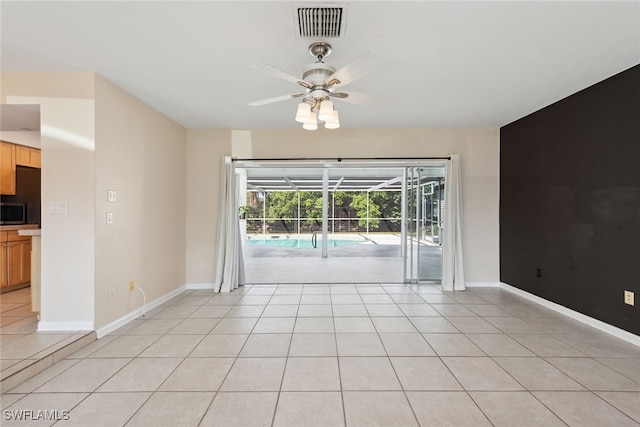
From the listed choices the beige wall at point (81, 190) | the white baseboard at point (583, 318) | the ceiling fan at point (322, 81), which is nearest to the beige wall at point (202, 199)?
the beige wall at point (81, 190)

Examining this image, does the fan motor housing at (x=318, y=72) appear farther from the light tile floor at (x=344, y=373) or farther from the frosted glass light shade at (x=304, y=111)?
the light tile floor at (x=344, y=373)

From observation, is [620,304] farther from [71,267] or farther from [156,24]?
[71,267]

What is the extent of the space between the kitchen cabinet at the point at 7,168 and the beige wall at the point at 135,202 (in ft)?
7.92

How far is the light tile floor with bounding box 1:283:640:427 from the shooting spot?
186 cm

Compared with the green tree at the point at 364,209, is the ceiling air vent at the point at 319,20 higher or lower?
higher

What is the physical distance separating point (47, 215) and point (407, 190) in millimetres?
4800

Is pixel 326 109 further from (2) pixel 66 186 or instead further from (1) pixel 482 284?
(1) pixel 482 284

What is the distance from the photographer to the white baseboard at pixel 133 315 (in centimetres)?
305

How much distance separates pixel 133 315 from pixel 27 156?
11.3 ft

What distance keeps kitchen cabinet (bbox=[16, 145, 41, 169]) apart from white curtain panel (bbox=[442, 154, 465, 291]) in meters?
6.74

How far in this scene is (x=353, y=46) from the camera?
2381 mm

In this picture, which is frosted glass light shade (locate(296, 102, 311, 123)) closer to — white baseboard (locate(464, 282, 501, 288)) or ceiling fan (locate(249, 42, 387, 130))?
ceiling fan (locate(249, 42, 387, 130))

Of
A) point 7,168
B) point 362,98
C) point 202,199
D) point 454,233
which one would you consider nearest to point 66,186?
point 202,199

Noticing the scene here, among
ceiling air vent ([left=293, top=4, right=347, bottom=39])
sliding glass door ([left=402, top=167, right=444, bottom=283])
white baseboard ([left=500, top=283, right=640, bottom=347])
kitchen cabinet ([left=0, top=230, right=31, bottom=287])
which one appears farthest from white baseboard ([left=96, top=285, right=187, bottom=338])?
white baseboard ([left=500, top=283, right=640, bottom=347])
